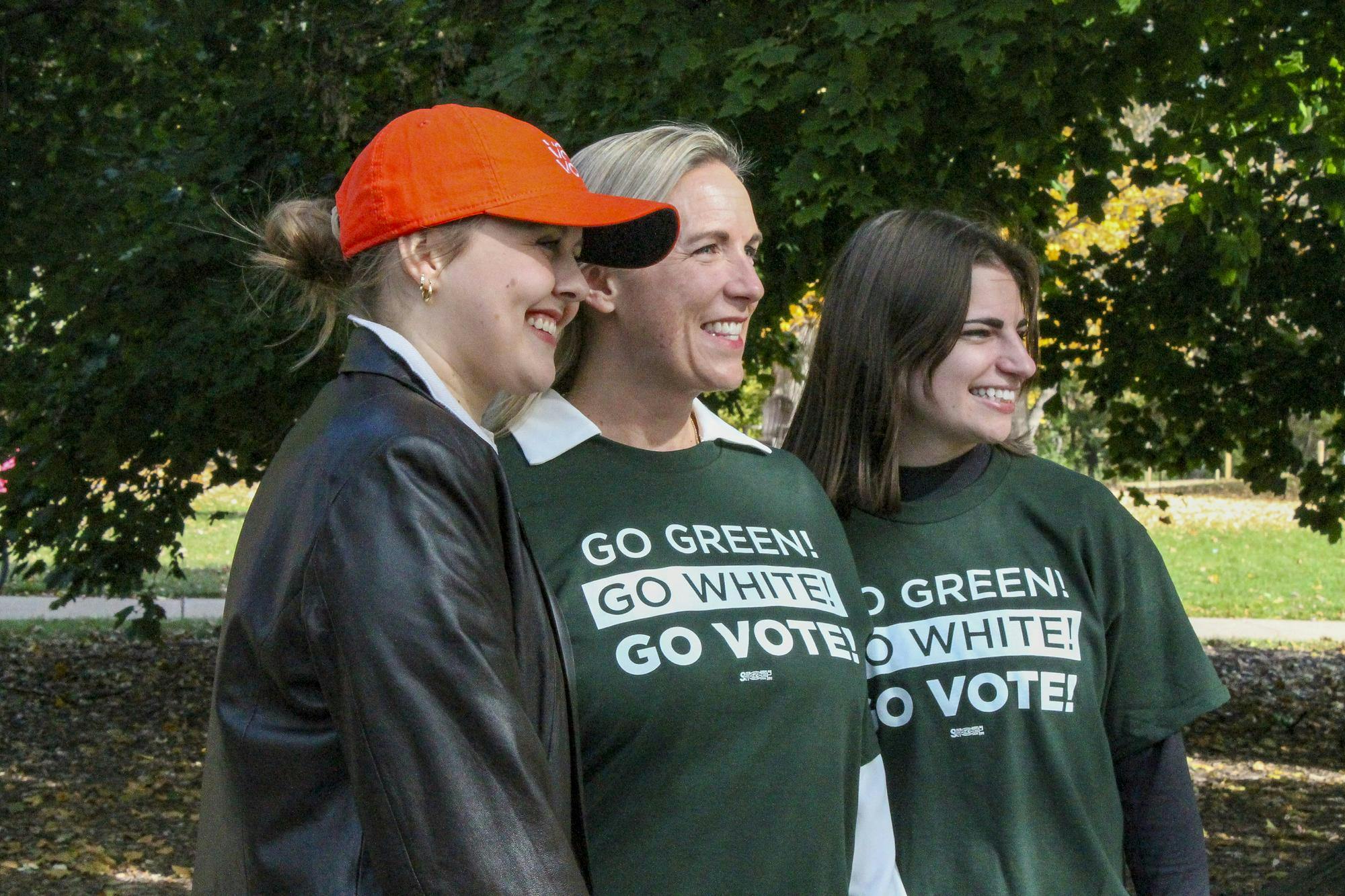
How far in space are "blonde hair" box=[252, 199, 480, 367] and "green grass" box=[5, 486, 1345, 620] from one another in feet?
32.1

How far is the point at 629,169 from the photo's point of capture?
2240 mm

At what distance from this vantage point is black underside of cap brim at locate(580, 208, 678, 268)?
2020mm

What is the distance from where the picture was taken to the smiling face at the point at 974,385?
2.37 metres

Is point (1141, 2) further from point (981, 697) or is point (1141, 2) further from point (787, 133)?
point (981, 697)

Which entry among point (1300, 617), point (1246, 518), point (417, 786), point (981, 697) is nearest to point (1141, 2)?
point (981, 697)

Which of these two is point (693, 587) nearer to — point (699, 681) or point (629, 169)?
point (699, 681)

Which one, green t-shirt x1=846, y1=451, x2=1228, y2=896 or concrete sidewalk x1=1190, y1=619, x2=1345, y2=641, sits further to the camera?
concrete sidewalk x1=1190, y1=619, x2=1345, y2=641

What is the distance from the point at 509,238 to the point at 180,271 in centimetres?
613

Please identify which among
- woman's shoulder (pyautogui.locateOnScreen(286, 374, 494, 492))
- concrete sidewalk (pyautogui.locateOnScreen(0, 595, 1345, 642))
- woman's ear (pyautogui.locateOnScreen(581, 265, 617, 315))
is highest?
woman's ear (pyautogui.locateOnScreen(581, 265, 617, 315))

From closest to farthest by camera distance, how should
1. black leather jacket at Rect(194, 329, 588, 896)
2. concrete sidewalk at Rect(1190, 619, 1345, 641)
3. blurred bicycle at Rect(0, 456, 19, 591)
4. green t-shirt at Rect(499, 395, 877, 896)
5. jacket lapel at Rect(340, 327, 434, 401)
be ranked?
black leather jacket at Rect(194, 329, 588, 896) → jacket lapel at Rect(340, 327, 434, 401) → green t-shirt at Rect(499, 395, 877, 896) → blurred bicycle at Rect(0, 456, 19, 591) → concrete sidewalk at Rect(1190, 619, 1345, 641)

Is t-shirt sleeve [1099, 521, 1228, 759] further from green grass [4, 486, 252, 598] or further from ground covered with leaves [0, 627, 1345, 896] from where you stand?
green grass [4, 486, 252, 598]

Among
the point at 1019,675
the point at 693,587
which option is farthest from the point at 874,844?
the point at 693,587

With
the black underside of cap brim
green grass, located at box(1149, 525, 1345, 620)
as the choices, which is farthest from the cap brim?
green grass, located at box(1149, 525, 1345, 620)

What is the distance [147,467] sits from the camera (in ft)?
27.3
